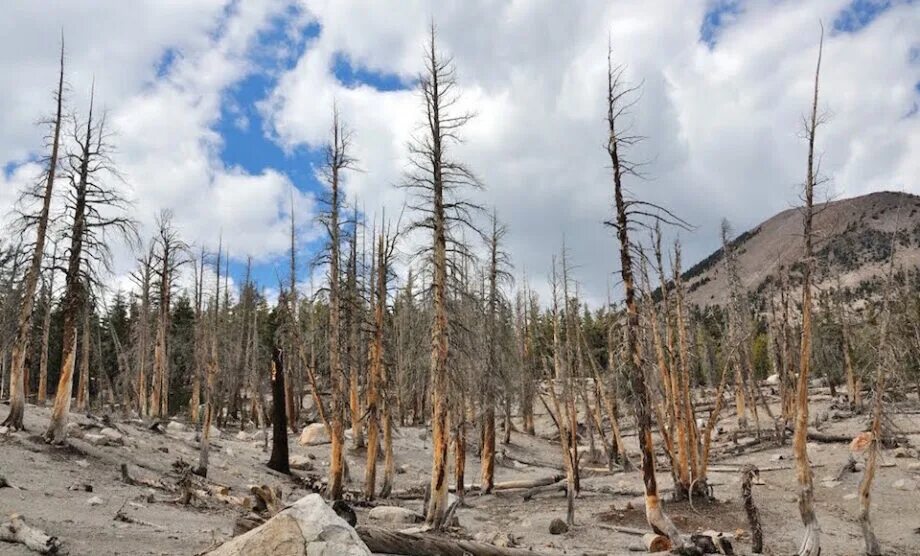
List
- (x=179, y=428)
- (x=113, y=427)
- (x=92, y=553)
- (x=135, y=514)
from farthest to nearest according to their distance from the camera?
(x=179, y=428) → (x=113, y=427) → (x=135, y=514) → (x=92, y=553)

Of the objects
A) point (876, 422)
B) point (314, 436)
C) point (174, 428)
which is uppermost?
point (876, 422)

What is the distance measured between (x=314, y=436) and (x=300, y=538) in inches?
1048

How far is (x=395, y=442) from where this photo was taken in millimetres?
32281

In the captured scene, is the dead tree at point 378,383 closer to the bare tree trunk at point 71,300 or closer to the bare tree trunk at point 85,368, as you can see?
the bare tree trunk at point 71,300

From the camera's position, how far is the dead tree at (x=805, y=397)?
13.1m

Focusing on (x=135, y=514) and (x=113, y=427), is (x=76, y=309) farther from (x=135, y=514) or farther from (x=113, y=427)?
(x=135, y=514)

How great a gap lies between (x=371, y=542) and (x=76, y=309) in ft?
42.0

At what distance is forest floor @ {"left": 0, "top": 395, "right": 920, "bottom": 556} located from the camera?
1108 centimetres

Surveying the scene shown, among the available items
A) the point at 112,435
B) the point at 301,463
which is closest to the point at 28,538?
the point at 112,435

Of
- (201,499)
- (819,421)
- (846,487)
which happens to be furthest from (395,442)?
(819,421)

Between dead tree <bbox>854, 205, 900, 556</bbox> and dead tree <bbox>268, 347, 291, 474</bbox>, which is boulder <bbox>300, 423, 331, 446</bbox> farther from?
dead tree <bbox>854, 205, 900, 556</bbox>

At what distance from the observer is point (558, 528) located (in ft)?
53.7

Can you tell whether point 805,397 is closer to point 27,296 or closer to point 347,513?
point 347,513

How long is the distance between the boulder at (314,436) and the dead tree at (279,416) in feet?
24.9
